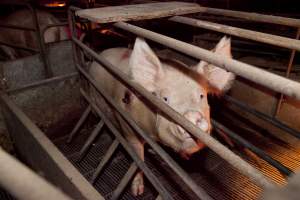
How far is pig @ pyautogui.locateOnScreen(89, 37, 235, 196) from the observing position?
216 cm

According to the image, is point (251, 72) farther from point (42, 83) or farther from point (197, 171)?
point (42, 83)

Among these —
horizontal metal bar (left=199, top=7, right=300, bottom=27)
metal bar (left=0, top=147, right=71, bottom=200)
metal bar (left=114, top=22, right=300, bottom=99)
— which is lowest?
metal bar (left=0, top=147, right=71, bottom=200)

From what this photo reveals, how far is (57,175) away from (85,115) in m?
1.92

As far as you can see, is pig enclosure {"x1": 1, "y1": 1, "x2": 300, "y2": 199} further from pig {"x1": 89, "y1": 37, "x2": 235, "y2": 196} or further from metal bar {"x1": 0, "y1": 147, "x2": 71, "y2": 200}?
metal bar {"x1": 0, "y1": 147, "x2": 71, "y2": 200}

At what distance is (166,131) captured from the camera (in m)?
2.49

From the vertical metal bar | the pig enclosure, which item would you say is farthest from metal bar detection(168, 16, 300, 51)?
the vertical metal bar

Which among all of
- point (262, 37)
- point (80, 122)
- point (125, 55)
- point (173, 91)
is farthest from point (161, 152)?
point (80, 122)

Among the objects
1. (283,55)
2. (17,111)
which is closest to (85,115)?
(17,111)

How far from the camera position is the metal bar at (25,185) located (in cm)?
63

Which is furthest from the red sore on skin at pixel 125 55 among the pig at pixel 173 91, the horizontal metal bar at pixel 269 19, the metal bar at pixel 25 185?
the metal bar at pixel 25 185

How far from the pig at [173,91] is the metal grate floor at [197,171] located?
1.89ft

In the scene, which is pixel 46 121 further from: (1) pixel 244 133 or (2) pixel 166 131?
(1) pixel 244 133

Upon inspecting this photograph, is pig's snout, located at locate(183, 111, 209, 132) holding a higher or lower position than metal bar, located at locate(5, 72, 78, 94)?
higher

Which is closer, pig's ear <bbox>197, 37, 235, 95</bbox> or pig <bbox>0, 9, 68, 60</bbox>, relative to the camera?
pig's ear <bbox>197, 37, 235, 95</bbox>
